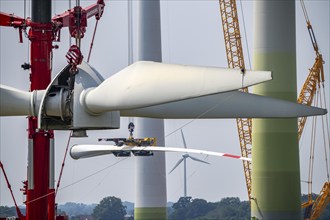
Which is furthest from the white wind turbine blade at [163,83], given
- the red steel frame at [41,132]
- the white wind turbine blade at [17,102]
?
the red steel frame at [41,132]

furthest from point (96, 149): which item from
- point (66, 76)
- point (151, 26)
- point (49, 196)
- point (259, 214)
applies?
point (151, 26)

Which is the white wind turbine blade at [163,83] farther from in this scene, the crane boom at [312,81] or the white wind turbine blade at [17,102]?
the crane boom at [312,81]

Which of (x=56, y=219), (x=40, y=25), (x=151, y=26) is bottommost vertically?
(x=56, y=219)

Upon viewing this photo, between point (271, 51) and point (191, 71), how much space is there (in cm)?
3948

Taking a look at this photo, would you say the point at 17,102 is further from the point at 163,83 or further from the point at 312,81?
the point at 312,81

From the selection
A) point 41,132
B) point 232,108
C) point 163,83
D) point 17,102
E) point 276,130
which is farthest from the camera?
point 276,130

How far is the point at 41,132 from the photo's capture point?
60.0m

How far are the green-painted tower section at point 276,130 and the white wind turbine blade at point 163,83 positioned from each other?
1363 inches

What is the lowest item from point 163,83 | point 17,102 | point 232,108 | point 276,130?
point 232,108

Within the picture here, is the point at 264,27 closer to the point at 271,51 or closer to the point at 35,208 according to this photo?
the point at 271,51

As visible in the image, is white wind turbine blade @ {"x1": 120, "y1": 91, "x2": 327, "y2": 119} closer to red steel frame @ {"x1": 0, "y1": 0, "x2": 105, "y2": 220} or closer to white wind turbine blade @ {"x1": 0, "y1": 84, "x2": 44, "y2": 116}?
white wind turbine blade @ {"x1": 0, "y1": 84, "x2": 44, "y2": 116}

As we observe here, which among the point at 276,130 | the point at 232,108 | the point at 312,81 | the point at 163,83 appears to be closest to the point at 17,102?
the point at 163,83

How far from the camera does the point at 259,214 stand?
7825 centimetres

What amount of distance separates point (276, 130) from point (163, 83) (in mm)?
38429
